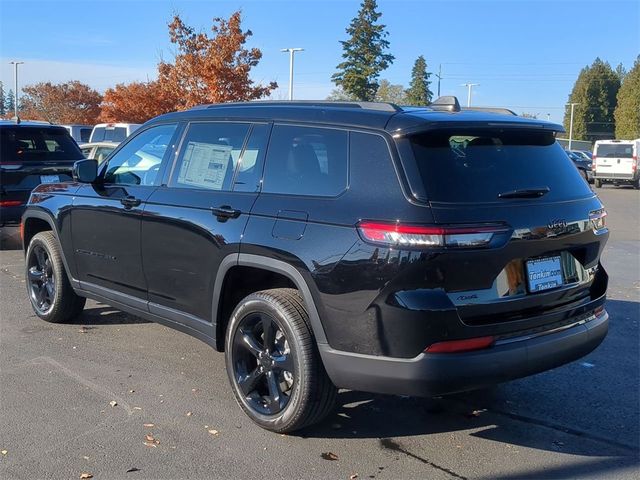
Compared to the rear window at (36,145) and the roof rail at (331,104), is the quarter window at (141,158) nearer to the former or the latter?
the roof rail at (331,104)

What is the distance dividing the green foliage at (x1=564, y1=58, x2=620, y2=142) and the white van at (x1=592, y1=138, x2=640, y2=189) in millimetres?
63436

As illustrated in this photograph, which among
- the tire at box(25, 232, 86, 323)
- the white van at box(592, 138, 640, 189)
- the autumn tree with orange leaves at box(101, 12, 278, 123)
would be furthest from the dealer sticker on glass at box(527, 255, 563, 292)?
the white van at box(592, 138, 640, 189)

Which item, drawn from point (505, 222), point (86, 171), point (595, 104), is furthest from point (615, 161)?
point (595, 104)

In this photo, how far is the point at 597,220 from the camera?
3908mm

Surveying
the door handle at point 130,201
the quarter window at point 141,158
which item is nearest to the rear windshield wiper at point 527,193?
the quarter window at point 141,158

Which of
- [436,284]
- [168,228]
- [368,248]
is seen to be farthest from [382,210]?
[168,228]

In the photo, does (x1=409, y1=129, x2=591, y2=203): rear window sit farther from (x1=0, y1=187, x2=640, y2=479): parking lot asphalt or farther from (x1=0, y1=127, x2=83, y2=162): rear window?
(x1=0, y1=127, x2=83, y2=162): rear window

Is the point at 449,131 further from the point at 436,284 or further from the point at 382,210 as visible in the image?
the point at 436,284

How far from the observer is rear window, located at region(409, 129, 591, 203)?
10.9 feet

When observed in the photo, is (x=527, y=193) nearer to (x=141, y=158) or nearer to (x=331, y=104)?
(x=331, y=104)

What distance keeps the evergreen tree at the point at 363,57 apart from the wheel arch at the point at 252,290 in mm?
44101

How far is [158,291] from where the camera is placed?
184 inches

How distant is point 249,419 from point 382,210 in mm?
1661

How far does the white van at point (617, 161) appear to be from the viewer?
98.8 feet
